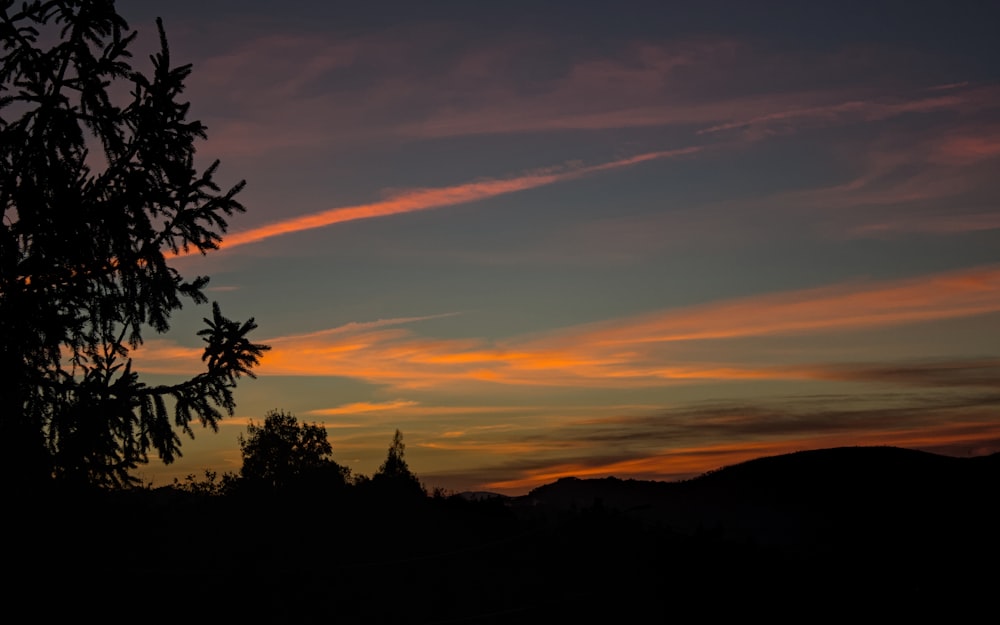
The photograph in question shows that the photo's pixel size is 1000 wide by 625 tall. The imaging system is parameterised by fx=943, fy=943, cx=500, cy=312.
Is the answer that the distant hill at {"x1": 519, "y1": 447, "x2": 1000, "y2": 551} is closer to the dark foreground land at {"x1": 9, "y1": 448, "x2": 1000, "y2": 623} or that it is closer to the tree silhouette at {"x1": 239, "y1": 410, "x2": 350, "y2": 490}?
the dark foreground land at {"x1": 9, "y1": 448, "x2": 1000, "y2": 623}

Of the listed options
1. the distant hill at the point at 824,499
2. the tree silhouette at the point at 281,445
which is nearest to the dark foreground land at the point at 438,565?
the distant hill at the point at 824,499

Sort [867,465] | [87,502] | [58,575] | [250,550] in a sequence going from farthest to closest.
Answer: [867,465]
[87,502]
[250,550]
[58,575]

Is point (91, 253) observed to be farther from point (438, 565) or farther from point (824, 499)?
point (824, 499)

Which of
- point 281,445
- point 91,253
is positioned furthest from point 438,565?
point 281,445

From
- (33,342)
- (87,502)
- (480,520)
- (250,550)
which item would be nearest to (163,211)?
(33,342)

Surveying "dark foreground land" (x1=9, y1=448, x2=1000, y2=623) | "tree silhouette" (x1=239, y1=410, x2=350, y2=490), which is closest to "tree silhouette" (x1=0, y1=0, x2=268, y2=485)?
"dark foreground land" (x1=9, y1=448, x2=1000, y2=623)

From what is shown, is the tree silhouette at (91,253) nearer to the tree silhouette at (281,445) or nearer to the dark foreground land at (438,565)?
the dark foreground land at (438,565)

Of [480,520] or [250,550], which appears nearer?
[250,550]

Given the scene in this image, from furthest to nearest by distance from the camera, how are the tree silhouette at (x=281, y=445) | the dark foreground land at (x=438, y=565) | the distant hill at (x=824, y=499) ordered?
1. the tree silhouette at (x=281, y=445)
2. the distant hill at (x=824, y=499)
3. the dark foreground land at (x=438, y=565)

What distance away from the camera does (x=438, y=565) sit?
42.6ft

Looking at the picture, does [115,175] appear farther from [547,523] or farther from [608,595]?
[608,595]

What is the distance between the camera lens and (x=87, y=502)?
1387cm

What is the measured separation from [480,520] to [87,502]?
591 cm

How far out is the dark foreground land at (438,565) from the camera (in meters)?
11.8
